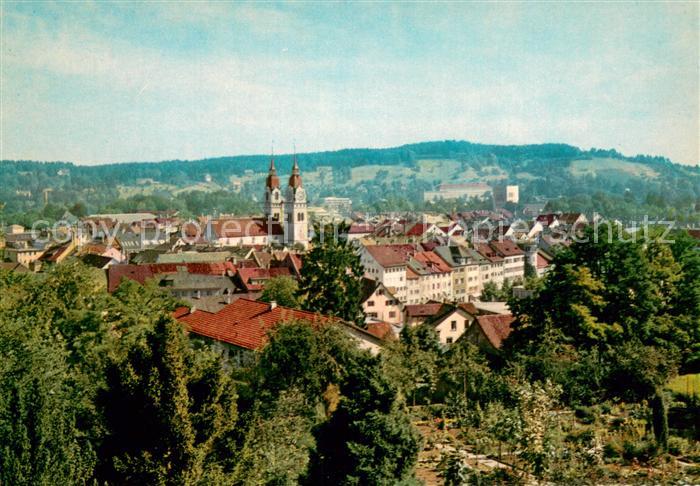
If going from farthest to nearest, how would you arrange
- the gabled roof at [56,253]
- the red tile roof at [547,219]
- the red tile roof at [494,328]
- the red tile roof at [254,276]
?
1. the red tile roof at [547,219]
2. the gabled roof at [56,253]
3. the red tile roof at [254,276]
4. the red tile roof at [494,328]

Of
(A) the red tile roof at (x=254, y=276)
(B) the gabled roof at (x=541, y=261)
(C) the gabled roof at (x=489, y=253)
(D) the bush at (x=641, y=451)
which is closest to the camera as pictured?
(D) the bush at (x=641, y=451)

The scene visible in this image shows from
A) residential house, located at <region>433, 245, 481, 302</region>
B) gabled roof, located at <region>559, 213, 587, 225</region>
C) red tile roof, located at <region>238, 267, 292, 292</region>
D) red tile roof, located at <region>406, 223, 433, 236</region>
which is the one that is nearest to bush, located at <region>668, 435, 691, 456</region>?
red tile roof, located at <region>238, 267, 292, 292</region>

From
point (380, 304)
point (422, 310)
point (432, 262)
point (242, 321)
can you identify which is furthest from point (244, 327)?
point (432, 262)

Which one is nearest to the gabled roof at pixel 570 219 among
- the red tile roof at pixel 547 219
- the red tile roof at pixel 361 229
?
the red tile roof at pixel 547 219

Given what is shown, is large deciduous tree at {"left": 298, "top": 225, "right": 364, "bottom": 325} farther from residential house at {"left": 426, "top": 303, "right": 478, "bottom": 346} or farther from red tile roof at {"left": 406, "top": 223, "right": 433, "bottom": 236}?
red tile roof at {"left": 406, "top": 223, "right": 433, "bottom": 236}

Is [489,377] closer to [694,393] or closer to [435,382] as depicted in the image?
[435,382]

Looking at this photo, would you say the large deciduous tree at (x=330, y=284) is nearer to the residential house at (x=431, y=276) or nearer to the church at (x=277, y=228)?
the residential house at (x=431, y=276)
